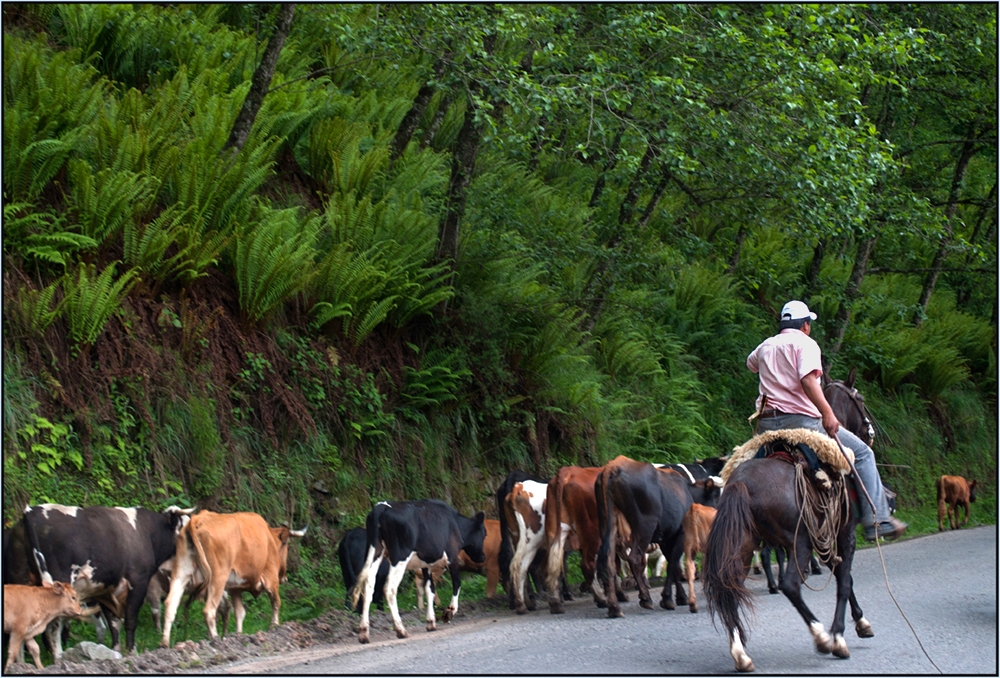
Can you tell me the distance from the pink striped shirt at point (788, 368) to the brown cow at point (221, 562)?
4912mm

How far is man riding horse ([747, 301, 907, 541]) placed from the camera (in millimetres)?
8266

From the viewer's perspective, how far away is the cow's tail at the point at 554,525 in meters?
10.8

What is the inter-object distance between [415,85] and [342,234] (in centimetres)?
718

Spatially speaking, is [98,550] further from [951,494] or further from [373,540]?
[951,494]

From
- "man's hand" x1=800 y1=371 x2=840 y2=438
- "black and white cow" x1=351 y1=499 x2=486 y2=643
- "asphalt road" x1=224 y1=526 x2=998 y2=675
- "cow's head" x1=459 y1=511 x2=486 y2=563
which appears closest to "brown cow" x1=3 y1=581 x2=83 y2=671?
"asphalt road" x1=224 y1=526 x2=998 y2=675

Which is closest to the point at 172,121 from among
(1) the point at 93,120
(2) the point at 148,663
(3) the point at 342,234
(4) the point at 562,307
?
(1) the point at 93,120

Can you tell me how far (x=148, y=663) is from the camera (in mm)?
7434

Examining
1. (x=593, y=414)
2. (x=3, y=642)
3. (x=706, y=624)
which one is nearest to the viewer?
(x=3, y=642)

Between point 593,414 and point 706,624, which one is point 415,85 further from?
point 706,624

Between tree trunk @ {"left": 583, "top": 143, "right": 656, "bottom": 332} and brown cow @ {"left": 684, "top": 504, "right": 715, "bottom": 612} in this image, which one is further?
tree trunk @ {"left": 583, "top": 143, "right": 656, "bottom": 332}

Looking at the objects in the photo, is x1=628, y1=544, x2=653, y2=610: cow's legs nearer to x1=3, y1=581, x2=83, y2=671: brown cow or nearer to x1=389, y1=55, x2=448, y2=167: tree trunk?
x1=3, y1=581, x2=83, y2=671: brown cow

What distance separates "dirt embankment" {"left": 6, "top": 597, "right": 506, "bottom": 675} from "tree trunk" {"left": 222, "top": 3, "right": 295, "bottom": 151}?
6516mm

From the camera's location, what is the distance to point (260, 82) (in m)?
12.3

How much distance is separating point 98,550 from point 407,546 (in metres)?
A: 2.86
